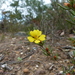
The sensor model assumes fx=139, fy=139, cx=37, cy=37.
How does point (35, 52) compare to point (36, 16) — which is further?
point (36, 16)

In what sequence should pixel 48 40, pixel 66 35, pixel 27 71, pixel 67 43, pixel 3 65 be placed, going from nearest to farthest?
pixel 27 71 < pixel 3 65 < pixel 67 43 < pixel 48 40 < pixel 66 35

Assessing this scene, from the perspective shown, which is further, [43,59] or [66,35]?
[66,35]

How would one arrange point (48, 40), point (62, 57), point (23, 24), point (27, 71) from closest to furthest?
point (27, 71), point (62, 57), point (48, 40), point (23, 24)

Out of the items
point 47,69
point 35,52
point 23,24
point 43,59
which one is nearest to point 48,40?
point 35,52

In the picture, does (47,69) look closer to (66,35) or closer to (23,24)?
(66,35)

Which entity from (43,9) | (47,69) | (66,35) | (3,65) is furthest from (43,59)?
(43,9)

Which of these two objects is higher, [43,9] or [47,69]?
[43,9]

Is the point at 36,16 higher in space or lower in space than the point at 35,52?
higher

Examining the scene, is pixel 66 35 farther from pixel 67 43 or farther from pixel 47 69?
pixel 47 69

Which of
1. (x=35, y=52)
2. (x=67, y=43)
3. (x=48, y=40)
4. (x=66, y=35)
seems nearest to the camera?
(x=35, y=52)
